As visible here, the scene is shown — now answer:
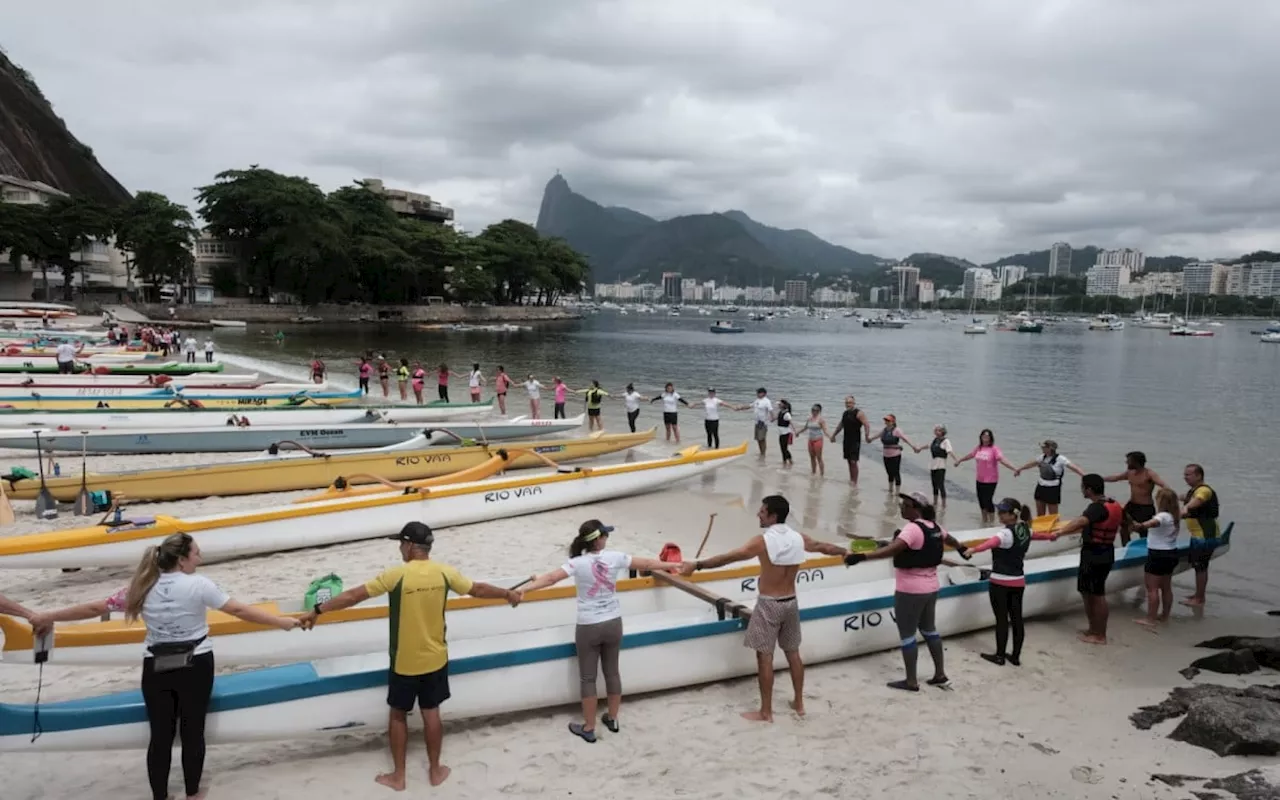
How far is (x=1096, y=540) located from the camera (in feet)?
24.7

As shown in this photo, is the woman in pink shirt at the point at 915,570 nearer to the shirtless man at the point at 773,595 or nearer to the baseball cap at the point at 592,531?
the shirtless man at the point at 773,595

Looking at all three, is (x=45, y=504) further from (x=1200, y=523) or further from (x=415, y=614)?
(x=1200, y=523)

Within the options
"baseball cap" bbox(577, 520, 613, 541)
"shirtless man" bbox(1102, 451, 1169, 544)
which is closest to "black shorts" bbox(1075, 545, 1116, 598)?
"shirtless man" bbox(1102, 451, 1169, 544)

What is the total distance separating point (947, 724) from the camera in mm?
5957

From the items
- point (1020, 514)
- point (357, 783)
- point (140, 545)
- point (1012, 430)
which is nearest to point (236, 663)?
point (357, 783)

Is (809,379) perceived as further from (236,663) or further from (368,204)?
(368,204)

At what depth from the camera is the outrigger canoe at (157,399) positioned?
57.1 ft

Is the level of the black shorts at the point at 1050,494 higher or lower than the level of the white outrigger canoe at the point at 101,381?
lower

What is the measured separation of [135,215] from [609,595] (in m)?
79.3

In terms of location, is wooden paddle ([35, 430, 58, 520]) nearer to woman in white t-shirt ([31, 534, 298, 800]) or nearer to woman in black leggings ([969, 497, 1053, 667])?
woman in white t-shirt ([31, 534, 298, 800])

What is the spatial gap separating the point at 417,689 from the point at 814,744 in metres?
3.03

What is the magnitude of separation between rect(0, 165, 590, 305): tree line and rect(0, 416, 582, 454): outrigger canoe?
200 feet

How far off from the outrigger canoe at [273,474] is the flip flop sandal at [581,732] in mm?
5905

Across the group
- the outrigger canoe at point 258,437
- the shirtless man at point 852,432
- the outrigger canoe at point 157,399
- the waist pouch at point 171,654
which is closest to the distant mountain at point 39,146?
the outrigger canoe at point 157,399
